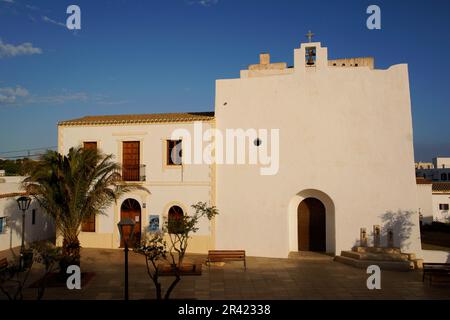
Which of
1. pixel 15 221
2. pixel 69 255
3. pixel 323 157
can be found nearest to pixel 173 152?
pixel 69 255

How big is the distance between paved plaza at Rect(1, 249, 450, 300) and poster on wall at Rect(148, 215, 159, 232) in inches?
81.1

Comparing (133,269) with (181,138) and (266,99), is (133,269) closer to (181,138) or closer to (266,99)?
(181,138)

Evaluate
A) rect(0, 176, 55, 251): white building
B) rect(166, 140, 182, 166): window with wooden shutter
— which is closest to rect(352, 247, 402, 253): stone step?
rect(166, 140, 182, 166): window with wooden shutter

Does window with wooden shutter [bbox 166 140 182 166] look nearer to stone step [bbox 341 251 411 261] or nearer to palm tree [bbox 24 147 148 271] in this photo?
palm tree [bbox 24 147 148 271]

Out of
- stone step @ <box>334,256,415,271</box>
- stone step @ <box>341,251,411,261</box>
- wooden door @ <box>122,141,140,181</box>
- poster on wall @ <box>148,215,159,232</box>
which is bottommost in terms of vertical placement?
stone step @ <box>334,256,415,271</box>

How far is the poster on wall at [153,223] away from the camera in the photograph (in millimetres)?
17672

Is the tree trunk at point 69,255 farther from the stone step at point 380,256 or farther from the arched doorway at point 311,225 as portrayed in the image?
the stone step at point 380,256

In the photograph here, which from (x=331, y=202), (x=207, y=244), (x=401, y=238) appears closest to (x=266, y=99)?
(x=331, y=202)

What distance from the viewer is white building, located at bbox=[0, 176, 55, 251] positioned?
1775 cm

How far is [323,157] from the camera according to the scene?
1659 centimetres

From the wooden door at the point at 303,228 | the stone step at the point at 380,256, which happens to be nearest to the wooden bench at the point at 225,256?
the wooden door at the point at 303,228

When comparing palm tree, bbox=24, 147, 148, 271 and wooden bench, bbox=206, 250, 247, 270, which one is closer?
palm tree, bbox=24, 147, 148, 271

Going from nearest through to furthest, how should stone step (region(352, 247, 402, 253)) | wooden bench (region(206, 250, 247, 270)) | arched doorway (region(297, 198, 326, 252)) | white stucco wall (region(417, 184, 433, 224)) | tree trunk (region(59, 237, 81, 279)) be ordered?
1. tree trunk (region(59, 237, 81, 279))
2. wooden bench (region(206, 250, 247, 270))
3. stone step (region(352, 247, 402, 253))
4. arched doorway (region(297, 198, 326, 252))
5. white stucco wall (region(417, 184, 433, 224))

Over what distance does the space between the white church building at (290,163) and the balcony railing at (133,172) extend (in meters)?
0.05
